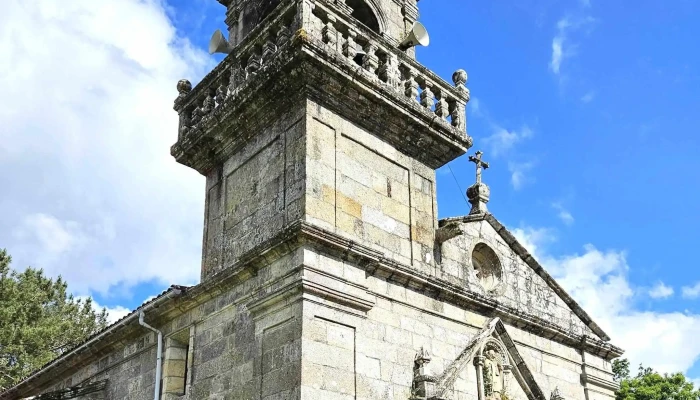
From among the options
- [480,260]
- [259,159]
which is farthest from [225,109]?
[480,260]

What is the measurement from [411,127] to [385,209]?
152 centimetres

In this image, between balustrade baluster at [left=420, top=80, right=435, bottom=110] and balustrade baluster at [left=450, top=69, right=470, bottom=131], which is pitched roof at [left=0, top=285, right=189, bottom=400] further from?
balustrade baluster at [left=450, top=69, right=470, bottom=131]

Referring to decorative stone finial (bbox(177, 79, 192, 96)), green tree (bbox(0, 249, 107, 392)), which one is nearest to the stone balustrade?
decorative stone finial (bbox(177, 79, 192, 96))

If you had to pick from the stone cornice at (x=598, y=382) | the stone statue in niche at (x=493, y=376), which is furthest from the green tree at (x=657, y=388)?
the stone statue in niche at (x=493, y=376)

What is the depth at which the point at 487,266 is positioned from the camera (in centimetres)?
1276

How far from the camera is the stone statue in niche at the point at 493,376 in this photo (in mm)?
11031

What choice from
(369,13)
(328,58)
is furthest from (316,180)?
(369,13)

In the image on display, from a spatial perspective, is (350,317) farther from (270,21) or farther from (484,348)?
(270,21)

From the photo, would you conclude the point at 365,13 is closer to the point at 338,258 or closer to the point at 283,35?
the point at 283,35

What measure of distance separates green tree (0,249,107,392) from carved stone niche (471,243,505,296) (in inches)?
695

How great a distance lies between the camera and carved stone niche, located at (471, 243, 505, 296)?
12.5 meters

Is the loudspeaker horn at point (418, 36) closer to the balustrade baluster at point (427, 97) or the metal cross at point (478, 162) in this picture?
the balustrade baluster at point (427, 97)

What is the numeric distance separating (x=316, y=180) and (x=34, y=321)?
22.1m

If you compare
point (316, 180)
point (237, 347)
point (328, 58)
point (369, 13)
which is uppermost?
point (369, 13)
